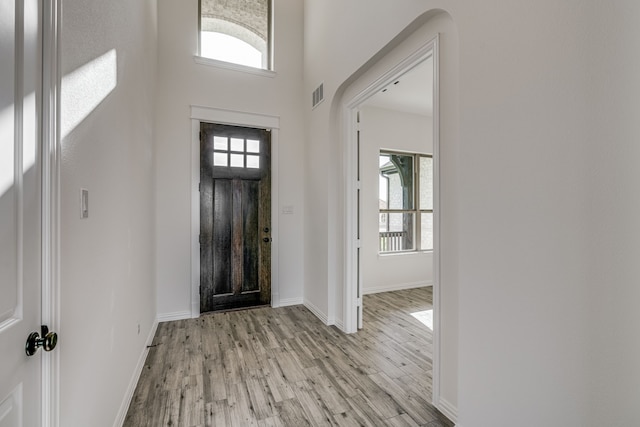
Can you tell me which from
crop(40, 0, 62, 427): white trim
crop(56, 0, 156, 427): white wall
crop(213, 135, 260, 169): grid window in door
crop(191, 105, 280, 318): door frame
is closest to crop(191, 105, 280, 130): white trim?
crop(191, 105, 280, 318): door frame

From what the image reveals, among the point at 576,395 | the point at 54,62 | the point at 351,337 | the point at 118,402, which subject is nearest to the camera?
the point at 54,62

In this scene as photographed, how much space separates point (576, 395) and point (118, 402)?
239cm

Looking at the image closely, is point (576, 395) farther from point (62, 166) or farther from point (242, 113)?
point (242, 113)

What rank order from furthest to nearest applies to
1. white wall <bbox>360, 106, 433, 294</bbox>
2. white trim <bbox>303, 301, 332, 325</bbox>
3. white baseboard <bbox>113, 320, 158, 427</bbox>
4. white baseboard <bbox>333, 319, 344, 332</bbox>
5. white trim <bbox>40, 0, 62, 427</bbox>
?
white wall <bbox>360, 106, 433, 294</bbox>, white trim <bbox>303, 301, 332, 325</bbox>, white baseboard <bbox>333, 319, 344, 332</bbox>, white baseboard <bbox>113, 320, 158, 427</bbox>, white trim <bbox>40, 0, 62, 427</bbox>

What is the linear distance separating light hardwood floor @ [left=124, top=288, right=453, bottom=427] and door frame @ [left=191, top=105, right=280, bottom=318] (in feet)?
1.56

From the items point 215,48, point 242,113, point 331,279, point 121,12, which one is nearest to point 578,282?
point 331,279

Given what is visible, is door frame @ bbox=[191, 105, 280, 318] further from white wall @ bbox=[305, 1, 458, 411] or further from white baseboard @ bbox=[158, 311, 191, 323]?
white wall @ bbox=[305, 1, 458, 411]

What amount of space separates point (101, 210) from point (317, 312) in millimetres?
2686

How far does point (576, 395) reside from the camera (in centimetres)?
111

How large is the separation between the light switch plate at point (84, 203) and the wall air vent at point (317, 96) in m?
2.77

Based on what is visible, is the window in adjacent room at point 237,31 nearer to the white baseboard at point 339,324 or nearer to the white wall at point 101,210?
the white wall at point 101,210

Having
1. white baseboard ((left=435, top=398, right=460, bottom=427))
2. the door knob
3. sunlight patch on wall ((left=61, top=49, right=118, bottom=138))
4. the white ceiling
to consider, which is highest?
the white ceiling

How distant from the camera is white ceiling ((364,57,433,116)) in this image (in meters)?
3.40

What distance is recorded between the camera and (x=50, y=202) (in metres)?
0.95
